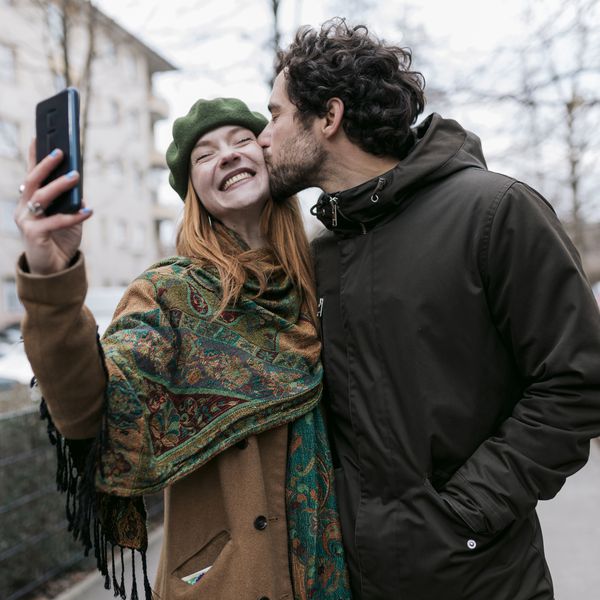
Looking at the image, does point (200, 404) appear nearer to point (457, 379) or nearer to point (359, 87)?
point (457, 379)

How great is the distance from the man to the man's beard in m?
0.17

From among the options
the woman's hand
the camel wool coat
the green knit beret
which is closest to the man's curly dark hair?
the green knit beret

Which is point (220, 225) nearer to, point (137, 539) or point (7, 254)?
point (137, 539)

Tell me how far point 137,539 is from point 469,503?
0.92 metres

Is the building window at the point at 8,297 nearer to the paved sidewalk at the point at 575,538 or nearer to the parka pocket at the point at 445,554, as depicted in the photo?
the paved sidewalk at the point at 575,538

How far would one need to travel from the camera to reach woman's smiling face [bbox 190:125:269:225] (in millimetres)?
2271

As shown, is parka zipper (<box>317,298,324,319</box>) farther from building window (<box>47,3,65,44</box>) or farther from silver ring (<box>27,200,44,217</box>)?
building window (<box>47,3,65,44</box>)

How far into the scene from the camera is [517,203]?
5.56 ft

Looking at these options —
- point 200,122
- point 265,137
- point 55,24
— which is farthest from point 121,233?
point 265,137

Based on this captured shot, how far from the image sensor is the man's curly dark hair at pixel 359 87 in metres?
2.05

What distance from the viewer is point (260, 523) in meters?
1.80

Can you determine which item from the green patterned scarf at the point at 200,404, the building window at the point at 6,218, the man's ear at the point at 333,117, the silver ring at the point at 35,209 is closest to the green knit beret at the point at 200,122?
the man's ear at the point at 333,117

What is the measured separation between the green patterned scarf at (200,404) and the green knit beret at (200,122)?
0.52m

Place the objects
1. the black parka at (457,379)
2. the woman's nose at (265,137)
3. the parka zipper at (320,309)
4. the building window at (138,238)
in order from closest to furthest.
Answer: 1. the black parka at (457,379)
2. the parka zipper at (320,309)
3. the woman's nose at (265,137)
4. the building window at (138,238)
